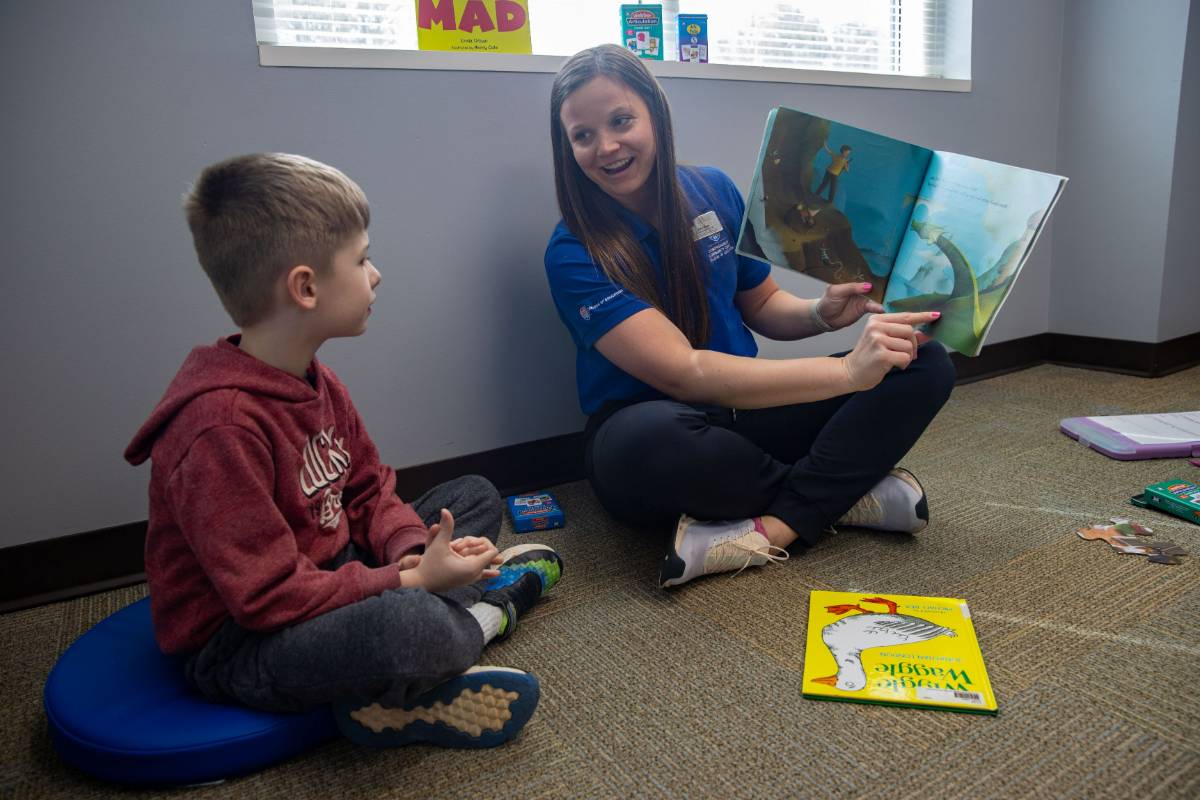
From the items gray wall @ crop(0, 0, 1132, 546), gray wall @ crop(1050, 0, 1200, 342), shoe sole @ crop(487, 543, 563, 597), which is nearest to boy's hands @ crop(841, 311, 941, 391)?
shoe sole @ crop(487, 543, 563, 597)

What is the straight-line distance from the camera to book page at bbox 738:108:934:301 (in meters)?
1.10

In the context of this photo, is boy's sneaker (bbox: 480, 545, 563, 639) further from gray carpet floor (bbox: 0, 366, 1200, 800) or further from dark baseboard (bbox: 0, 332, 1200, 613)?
dark baseboard (bbox: 0, 332, 1200, 613)

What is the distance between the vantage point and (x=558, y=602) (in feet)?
3.73

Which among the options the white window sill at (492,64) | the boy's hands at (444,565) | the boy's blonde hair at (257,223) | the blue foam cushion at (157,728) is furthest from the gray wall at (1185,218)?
the blue foam cushion at (157,728)

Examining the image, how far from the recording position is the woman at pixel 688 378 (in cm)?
115

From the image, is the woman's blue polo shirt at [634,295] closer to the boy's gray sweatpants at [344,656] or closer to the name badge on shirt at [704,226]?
the name badge on shirt at [704,226]

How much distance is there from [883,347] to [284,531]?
73 centimetres

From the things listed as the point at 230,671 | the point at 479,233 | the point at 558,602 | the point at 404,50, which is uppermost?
the point at 404,50

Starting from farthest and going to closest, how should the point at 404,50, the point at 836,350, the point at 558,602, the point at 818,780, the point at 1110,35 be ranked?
the point at 1110,35, the point at 836,350, the point at 404,50, the point at 558,602, the point at 818,780

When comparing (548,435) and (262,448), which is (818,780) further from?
(548,435)

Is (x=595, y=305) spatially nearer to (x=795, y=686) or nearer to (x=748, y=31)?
(x=795, y=686)

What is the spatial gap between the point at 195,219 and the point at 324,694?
50cm

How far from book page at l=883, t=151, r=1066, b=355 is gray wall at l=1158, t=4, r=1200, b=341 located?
154 centimetres

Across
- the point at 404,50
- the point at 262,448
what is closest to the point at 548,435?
the point at 404,50
